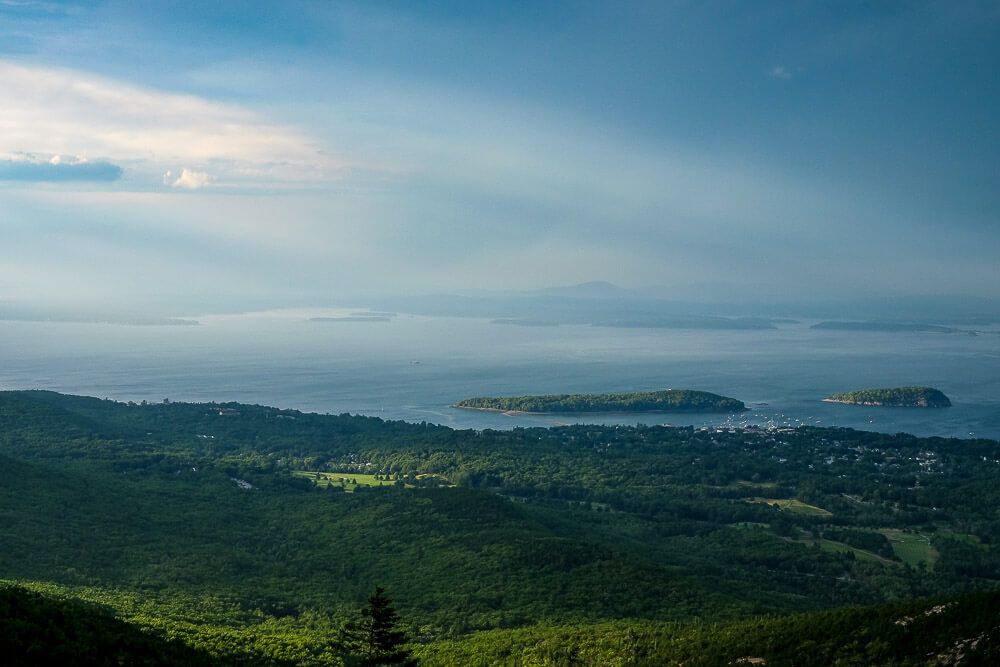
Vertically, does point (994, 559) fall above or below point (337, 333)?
below

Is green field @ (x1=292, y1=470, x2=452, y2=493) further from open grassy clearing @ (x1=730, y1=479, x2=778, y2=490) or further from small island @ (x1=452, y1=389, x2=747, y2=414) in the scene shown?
small island @ (x1=452, y1=389, x2=747, y2=414)

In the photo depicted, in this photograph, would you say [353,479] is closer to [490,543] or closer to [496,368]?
[490,543]

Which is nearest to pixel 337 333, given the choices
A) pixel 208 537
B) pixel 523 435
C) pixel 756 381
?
pixel 756 381

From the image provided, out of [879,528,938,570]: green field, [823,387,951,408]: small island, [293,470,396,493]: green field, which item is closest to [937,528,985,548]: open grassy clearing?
[879,528,938,570]: green field

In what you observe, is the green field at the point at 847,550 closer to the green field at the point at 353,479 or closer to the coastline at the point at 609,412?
the green field at the point at 353,479

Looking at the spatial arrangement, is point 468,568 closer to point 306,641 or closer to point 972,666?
point 306,641

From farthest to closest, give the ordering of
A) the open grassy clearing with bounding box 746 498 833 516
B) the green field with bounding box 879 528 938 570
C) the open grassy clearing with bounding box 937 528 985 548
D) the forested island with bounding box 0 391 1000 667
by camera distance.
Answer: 1. the open grassy clearing with bounding box 746 498 833 516
2. the open grassy clearing with bounding box 937 528 985 548
3. the green field with bounding box 879 528 938 570
4. the forested island with bounding box 0 391 1000 667
